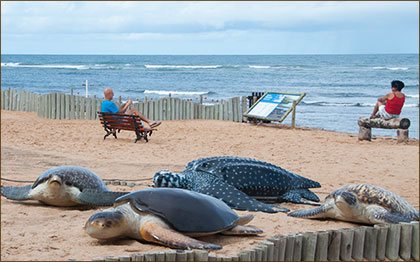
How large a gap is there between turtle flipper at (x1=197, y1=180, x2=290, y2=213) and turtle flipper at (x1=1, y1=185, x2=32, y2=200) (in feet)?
6.39

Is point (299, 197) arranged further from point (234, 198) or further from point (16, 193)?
point (16, 193)

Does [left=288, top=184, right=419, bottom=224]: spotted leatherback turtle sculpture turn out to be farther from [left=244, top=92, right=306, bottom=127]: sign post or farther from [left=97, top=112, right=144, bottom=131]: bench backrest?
[left=244, top=92, right=306, bottom=127]: sign post

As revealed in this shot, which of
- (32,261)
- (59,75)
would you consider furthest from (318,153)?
(59,75)

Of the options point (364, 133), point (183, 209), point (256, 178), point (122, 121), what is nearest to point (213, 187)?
point (256, 178)

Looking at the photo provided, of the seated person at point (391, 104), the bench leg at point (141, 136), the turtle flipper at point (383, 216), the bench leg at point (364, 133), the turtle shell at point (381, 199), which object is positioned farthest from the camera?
the bench leg at point (364, 133)

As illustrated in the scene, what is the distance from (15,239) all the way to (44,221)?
68 cm

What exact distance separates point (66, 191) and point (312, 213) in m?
2.71

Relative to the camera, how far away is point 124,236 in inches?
177

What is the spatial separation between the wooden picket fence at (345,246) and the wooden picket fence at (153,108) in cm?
1316

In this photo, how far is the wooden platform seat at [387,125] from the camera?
44.1ft

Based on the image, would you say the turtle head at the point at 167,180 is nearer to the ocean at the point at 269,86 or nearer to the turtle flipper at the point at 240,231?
the turtle flipper at the point at 240,231

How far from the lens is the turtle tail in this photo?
5.63m

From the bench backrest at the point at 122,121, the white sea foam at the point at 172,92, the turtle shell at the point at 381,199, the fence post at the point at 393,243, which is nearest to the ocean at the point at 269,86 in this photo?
the white sea foam at the point at 172,92

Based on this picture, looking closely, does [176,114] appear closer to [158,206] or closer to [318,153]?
[318,153]
